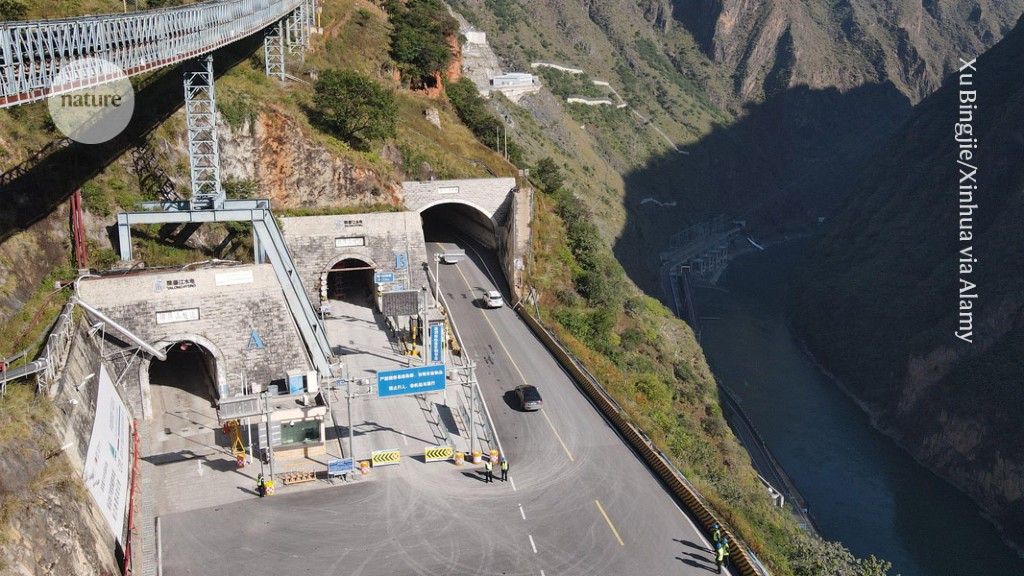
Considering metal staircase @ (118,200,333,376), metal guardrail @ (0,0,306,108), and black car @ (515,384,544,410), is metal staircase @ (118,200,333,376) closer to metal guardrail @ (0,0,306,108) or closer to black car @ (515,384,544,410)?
metal guardrail @ (0,0,306,108)

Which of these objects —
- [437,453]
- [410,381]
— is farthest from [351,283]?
[437,453]

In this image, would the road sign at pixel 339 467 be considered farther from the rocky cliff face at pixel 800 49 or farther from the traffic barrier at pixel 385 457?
the rocky cliff face at pixel 800 49

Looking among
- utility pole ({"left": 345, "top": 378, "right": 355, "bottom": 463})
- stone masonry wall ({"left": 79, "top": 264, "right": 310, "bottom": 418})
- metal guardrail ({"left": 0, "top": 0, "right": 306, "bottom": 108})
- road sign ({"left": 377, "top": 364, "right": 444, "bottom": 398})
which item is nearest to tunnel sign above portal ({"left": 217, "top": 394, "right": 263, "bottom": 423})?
utility pole ({"left": 345, "top": 378, "right": 355, "bottom": 463})

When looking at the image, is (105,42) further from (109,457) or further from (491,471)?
(491,471)

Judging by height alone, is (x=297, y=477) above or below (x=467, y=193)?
below

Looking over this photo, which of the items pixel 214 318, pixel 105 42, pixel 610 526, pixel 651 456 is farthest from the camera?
pixel 214 318

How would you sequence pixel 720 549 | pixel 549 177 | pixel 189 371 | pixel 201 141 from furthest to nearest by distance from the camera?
pixel 549 177
pixel 189 371
pixel 201 141
pixel 720 549

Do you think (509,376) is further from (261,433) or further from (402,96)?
(402,96)

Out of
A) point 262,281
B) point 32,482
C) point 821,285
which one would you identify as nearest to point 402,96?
point 262,281
